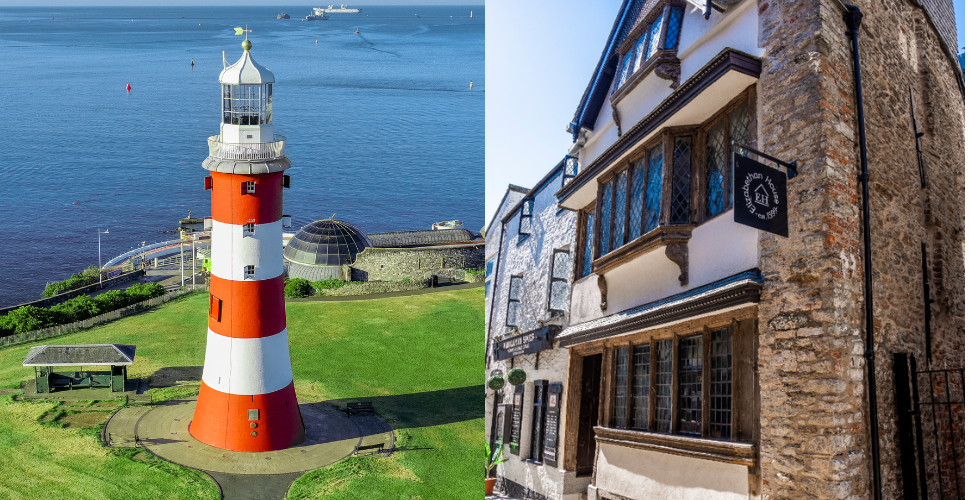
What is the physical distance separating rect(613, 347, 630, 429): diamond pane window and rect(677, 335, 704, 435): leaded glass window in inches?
22.8

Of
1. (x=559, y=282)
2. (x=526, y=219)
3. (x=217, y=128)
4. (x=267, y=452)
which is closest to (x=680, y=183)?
(x=559, y=282)

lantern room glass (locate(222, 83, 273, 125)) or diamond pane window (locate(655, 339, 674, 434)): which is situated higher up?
lantern room glass (locate(222, 83, 273, 125))

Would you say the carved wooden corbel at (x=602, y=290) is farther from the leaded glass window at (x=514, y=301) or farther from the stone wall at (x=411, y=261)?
the stone wall at (x=411, y=261)

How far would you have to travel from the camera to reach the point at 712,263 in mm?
4699

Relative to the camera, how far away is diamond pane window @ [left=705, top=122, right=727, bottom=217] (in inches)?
185

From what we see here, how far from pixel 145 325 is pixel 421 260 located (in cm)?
1209

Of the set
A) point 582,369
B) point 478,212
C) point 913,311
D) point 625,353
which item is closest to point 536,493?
point 582,369

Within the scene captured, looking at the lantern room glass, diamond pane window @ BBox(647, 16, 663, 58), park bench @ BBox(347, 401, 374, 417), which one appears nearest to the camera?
diamond pane window @ BBox(647, 16, 663, 58)

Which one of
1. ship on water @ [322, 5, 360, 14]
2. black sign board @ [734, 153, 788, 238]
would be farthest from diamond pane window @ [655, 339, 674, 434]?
ship on water @ [322, 5, 360, 14]

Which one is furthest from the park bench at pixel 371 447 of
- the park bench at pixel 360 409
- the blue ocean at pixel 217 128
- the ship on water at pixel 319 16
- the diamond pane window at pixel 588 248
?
the ship on water at pixel 319 16

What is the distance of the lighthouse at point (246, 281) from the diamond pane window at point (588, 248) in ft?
15.4

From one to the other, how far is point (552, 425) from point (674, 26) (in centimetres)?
289

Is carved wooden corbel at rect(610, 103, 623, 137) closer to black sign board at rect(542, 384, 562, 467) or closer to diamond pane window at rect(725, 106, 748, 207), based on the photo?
diamond pane window at rect(725, 106, 748, 207)

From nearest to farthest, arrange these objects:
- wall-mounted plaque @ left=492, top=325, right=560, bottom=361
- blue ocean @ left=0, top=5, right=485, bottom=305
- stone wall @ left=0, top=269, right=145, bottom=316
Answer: wall-mounted plaque @ left=492, top=325, right=560, bottom=361
stone wall @ left=0, top=269, right=145, bottom=316
blue ocean @ left=0, top=5, right=485, bottom=305
